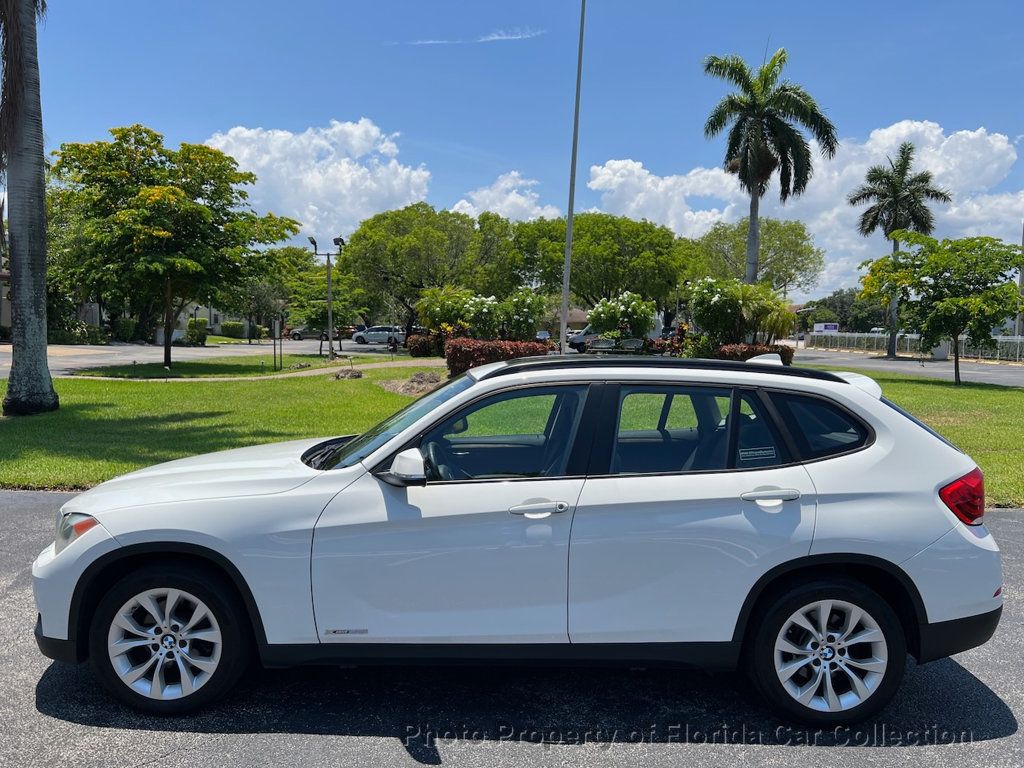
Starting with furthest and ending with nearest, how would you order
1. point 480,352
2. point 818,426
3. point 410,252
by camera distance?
point 410,252 → point 480,352 → point 818,426

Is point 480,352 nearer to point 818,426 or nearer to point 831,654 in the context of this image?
point 818,426

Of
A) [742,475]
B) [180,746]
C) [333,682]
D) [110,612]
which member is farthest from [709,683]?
[110,612]

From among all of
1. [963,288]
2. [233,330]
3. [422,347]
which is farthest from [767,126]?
[233,330]

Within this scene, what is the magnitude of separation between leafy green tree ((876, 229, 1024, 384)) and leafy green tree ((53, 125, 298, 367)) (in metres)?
23.0

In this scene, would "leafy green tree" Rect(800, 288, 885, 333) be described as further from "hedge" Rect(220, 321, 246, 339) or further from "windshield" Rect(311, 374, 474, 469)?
"windshield" Rect(311, 374, 474, 469)

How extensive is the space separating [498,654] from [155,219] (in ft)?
83.1

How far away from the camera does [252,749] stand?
312 cm

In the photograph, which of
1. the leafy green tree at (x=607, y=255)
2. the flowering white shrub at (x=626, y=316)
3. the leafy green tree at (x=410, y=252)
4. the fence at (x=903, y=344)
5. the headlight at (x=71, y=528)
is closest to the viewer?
the headlight at (x=71, y=528)

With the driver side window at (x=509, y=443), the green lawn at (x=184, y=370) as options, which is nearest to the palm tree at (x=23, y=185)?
the green lawn at (x=184, y=370)

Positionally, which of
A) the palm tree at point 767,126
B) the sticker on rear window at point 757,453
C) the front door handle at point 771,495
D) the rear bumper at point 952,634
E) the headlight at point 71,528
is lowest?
the rear bumper at point 952,634

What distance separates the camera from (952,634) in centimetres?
334

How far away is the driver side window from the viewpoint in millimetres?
3453

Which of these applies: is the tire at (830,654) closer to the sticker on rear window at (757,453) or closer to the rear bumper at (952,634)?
the rear bumper at (952,634)

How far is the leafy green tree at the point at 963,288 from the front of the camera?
23.6m
